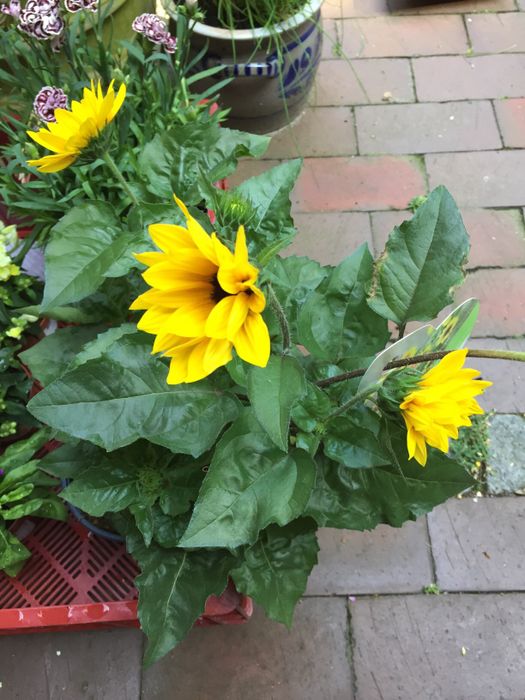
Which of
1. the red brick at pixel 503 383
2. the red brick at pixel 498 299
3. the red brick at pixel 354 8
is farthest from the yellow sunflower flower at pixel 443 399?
the red brick at pixel 354 8

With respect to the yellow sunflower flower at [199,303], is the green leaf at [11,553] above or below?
below

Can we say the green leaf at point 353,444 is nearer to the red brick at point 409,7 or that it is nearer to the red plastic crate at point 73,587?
the red plastic crate at point 73,587

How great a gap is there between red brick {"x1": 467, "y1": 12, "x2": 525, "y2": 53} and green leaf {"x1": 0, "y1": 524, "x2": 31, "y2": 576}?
2.10 meters

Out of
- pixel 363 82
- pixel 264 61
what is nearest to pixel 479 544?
pixel 264 61

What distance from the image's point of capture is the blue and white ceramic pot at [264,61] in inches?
67.4

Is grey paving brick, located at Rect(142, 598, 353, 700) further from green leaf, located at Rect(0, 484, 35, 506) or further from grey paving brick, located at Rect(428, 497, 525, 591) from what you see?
green leaf, located at Rect(0, 484, 35, 506)

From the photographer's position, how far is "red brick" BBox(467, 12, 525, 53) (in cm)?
219

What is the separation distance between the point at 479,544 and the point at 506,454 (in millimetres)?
241

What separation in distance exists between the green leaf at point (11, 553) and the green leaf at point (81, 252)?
47cm

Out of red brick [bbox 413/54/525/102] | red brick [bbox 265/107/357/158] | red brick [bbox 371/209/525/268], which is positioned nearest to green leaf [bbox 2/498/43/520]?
red brick [bbox 371/209/525/268]

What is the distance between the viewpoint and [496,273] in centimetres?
185

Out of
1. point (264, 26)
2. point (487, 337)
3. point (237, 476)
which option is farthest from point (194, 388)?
point (264, 26)

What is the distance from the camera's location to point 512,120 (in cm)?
207

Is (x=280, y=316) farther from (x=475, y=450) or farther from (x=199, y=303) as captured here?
(x=475, y=450)
